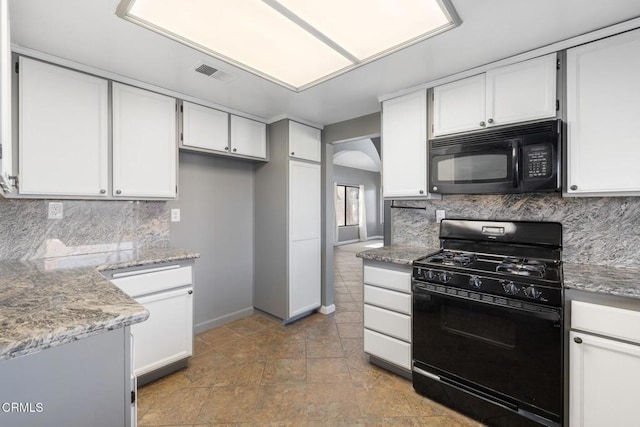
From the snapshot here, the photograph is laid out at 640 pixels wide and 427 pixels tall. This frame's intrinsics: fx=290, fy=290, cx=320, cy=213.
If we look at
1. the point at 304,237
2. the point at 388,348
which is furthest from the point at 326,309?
the point at 388,348

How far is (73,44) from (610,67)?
10.3 ft

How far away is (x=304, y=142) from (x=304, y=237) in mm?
1059

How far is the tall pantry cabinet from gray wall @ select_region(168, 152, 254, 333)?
0.42ft

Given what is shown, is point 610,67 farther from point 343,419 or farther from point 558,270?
point 343,419

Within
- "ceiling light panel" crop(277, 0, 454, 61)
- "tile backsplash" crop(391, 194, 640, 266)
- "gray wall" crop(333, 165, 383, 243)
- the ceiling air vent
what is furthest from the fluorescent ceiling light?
"gray wall" crop(333, 165, 383, 243)

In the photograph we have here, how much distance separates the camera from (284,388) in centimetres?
206

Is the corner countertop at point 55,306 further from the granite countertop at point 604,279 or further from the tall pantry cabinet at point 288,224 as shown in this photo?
the granite countertop at point 604,279

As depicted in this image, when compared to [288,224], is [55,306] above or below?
below

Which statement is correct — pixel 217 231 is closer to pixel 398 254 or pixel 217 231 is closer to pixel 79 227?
pixel 79 227

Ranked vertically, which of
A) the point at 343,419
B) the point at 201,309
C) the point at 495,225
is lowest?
the point at 343,419

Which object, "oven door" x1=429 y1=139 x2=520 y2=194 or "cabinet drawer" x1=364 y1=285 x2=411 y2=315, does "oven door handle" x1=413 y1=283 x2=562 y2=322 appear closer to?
"cabinet drawer" x1=364 y1=285 x2=411 y2=315

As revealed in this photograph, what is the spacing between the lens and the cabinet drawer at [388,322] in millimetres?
2086

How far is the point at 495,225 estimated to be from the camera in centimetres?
220

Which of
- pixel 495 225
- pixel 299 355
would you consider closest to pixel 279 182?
pixel 299 355
